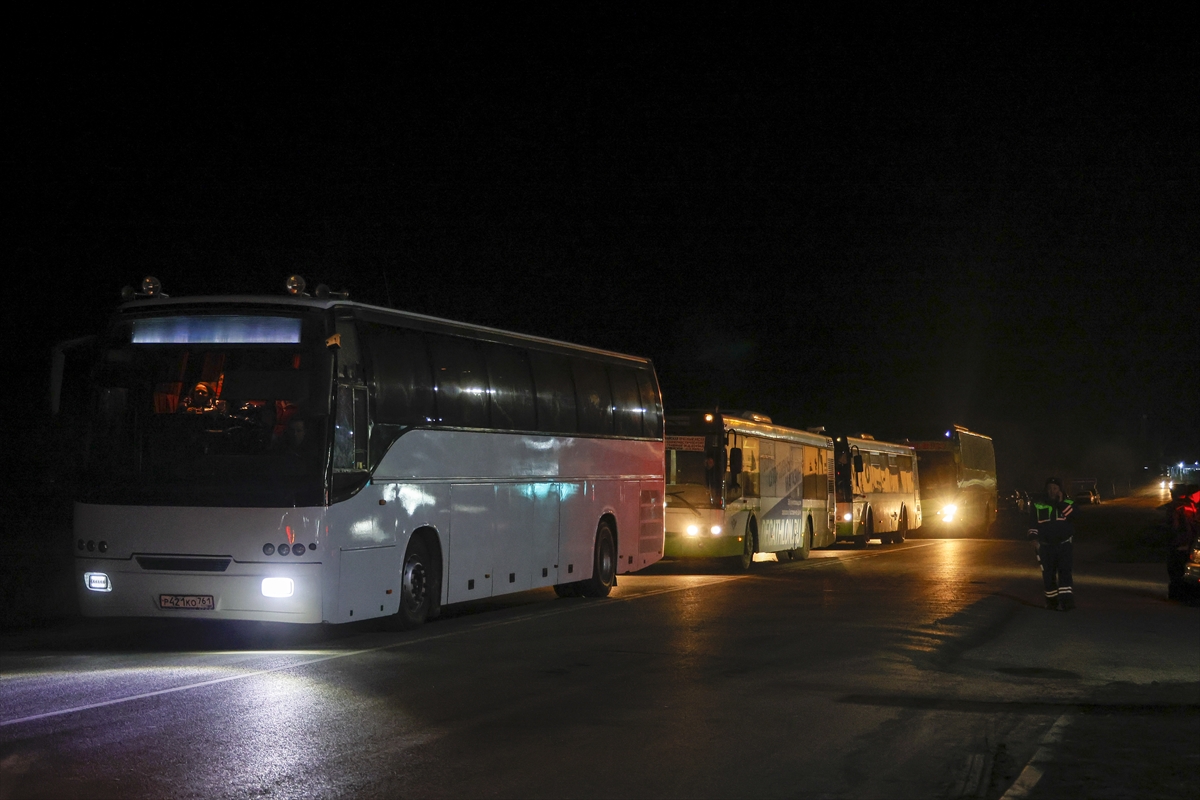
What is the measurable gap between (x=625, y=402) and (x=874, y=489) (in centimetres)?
2270

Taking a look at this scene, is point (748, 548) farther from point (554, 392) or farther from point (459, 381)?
point (459, 381)

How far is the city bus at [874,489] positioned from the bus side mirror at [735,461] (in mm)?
11692

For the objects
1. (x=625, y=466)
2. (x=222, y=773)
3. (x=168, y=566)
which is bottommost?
(x=222, y=773)

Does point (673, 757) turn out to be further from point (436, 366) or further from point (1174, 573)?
point (1174, 573)

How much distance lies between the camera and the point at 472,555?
16656 millimetres

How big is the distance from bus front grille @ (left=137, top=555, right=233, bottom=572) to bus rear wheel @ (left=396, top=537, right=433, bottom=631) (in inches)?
91.1

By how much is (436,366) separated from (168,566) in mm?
3935

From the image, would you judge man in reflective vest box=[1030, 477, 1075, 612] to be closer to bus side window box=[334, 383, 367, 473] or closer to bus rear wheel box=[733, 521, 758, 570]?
bus side window box=[334, 383, 367, 473]

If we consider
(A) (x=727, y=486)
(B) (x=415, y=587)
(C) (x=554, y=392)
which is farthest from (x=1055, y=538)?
(A) (x=727, y=486)

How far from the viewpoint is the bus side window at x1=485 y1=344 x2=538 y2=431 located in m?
17.3

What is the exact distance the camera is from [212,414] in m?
13.6

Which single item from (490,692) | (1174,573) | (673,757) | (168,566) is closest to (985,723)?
(673,757)

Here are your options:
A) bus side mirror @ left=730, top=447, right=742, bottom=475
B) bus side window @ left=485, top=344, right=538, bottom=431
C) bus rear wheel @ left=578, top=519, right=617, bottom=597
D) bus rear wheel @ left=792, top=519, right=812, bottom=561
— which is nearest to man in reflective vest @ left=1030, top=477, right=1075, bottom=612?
bus rear wheel @ left=578, top=519, right=617, bottom=597

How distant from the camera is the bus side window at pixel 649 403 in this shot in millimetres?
22672
